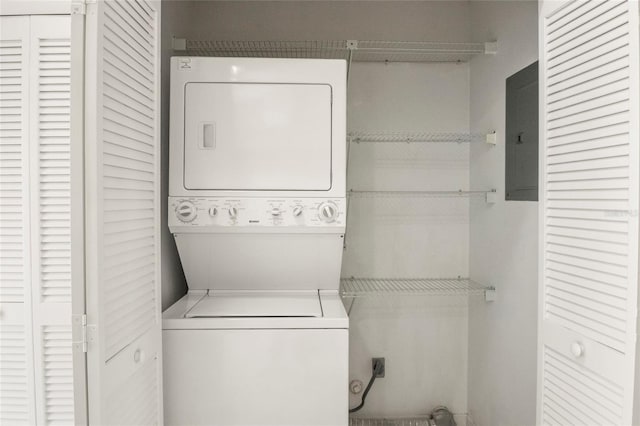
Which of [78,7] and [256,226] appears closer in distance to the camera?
[78,7]

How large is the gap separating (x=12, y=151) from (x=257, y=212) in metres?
1.04

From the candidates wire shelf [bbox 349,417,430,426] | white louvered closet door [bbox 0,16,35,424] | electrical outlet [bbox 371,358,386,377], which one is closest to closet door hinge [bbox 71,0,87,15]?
white louvered closet door [bbox 0,16,35,424]

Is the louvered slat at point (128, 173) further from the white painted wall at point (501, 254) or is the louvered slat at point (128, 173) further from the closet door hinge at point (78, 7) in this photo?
the white painted wall at point (501, 254)

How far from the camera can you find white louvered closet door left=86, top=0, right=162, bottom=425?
1.25 m

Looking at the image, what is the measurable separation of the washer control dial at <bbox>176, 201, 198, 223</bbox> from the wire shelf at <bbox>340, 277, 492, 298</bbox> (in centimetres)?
106

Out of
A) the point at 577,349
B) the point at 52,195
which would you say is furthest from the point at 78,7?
the point at 577,349

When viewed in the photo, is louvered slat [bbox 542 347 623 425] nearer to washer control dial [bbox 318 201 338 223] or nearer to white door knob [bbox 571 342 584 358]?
white door knob [bbox 571 342 584 358]

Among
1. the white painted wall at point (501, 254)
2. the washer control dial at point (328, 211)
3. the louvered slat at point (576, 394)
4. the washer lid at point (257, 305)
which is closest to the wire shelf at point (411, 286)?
the white painted wall at point (501, 254)

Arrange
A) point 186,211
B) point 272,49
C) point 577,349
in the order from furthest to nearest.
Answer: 1. point 272,49
2. point 186,211
3. point 577,349

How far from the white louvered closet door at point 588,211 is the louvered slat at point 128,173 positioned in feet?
5.19

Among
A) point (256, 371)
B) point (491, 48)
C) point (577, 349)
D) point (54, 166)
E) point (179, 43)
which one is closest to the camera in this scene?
point (577, 349)

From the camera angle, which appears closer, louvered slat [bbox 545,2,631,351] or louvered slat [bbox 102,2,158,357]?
louvered slat [bbox 545,2,631,351]

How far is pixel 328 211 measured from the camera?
206 cm

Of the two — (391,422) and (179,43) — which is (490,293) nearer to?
(391,422)
